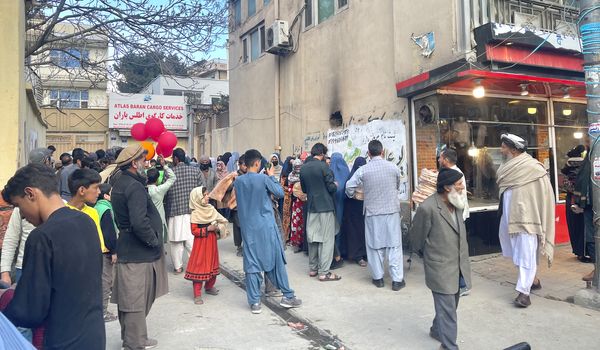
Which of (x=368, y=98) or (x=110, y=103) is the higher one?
(x=110, y=103)

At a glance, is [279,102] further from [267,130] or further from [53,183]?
[53,183]

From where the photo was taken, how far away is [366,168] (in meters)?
5.78

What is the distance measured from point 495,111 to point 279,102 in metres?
6.35

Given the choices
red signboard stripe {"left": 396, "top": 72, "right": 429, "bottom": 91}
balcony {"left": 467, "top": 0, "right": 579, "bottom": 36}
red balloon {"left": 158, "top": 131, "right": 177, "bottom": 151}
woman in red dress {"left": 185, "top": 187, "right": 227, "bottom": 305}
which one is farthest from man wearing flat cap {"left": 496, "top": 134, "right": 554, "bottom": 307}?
red balloon {"left": 158, "top": 131, "right": 177, "bottom": 151}

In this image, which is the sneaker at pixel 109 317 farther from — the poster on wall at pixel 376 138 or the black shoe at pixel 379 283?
the poster on wall at pixel 376 138

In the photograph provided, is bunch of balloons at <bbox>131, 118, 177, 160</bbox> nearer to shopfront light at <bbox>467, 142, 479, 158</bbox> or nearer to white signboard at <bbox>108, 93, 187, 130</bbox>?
shopfront light at <bbox>467, 142, 479, 158</bbox>

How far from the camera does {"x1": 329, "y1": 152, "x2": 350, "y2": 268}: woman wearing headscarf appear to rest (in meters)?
6.79

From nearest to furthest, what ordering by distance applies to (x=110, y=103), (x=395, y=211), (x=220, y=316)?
1. (x=220, y=316)
2. (x=395, y=211)
3. (x=110, y=103)

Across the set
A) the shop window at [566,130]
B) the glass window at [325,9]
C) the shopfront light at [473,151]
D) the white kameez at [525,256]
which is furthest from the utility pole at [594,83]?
the glass window at [325,9]

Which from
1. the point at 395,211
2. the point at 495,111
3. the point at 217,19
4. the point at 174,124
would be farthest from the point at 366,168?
the point at 174,124

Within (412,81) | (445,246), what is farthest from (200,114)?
(445,246)

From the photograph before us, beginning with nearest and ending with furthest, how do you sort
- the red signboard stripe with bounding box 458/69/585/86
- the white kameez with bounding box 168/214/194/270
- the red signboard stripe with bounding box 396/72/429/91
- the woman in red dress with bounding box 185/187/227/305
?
1. the woman in red dress with bounding box 185/187/227/305
2. the red signboard stripe with bounding box 458/69/585/86
3. the white kameez with bounding box 168/214/194/270
4. the red signboard stripe with bounding box 396/72/429/91

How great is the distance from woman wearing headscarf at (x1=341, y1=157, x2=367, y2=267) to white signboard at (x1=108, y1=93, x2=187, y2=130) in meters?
16.6

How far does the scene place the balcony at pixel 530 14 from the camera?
6367mm
